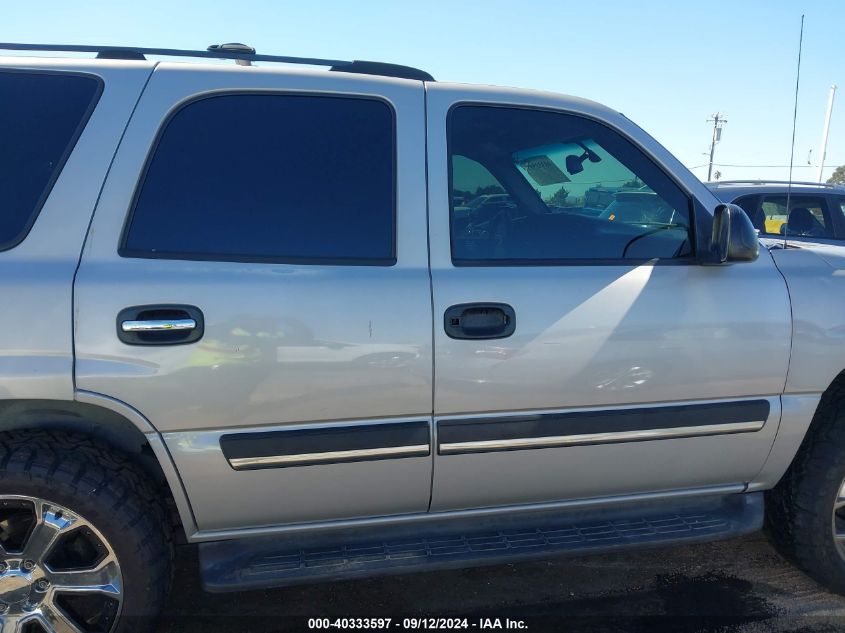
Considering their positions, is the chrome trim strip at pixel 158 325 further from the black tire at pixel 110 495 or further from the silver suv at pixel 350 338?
the black tire at pixel 110 495

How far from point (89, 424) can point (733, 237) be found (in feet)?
7.57

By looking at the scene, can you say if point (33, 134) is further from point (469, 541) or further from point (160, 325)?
point (469, 541)

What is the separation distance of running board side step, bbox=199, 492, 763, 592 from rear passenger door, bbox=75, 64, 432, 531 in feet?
0.44

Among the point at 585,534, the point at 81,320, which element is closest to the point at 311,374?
Answer: the point at 81,320

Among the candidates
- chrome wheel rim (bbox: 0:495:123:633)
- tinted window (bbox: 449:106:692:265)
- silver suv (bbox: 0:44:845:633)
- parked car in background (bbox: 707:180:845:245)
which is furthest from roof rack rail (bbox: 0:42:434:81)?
parked car in background (bbox: 707:180:845:245)

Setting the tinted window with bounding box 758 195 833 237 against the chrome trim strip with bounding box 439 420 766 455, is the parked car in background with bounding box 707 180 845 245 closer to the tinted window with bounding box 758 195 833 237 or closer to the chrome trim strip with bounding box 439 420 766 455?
the tinted window with bounding box 758 195 833 237

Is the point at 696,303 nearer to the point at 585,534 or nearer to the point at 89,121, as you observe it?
the point at 585,534

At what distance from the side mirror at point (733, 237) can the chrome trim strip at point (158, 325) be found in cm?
182

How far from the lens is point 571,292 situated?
2.27 m

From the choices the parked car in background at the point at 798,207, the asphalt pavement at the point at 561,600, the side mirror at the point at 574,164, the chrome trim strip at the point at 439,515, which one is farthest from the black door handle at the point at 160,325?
the parked car in background at the point at 798,207

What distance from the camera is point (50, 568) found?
6.90ft

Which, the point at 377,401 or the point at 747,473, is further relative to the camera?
the point at 747,473

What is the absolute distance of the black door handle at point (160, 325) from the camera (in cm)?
196

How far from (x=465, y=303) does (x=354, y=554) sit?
992 mm
